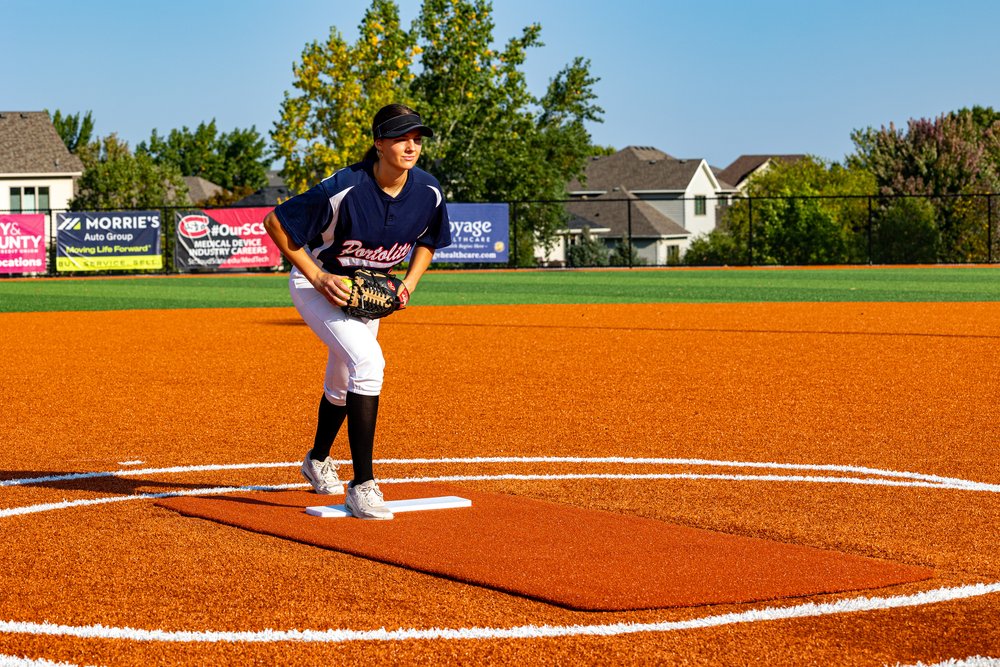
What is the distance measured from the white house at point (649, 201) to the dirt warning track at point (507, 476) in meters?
71.8

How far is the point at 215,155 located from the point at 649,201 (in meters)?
42.1

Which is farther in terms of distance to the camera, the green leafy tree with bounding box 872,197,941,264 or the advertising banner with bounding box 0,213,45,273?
the green leafy tree with bounding box 872,197,941,264

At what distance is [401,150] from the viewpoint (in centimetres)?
700

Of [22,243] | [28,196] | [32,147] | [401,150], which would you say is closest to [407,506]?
[401,150]

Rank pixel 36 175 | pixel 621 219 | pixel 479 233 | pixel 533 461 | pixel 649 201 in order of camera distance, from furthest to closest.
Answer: pixel 649 201 → pixel 621 219 → pixel 36 175 → pixel 479 233 → pixel 533 461

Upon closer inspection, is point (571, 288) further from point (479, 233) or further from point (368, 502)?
point (368, 502)

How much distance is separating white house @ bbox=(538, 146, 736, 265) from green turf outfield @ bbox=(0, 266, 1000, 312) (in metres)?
45.5

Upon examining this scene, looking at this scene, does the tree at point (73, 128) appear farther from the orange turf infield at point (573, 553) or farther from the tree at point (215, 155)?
the orange turf infield at point (573, 553)

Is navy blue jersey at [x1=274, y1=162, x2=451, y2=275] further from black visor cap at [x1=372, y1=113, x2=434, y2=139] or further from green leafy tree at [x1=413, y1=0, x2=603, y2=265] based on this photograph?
green leafy tree at [x1=413, y1=0, x2=603, y2=265]

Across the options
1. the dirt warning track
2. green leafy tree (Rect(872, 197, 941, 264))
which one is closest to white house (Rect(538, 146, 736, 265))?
green leafy tree (Rect(872, 197, 941, 264))

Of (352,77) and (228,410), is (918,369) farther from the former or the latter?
(352,77)

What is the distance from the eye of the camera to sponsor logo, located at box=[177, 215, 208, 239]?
44.0 m

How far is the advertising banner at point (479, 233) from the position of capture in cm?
4391

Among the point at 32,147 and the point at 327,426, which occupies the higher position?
the point at 32,147
